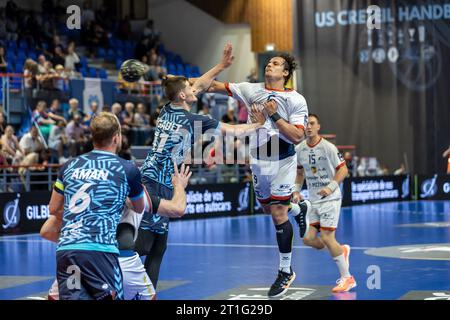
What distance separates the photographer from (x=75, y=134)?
2006cm

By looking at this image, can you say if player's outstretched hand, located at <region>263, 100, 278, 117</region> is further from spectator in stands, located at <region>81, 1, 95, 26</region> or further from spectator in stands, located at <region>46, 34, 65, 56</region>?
spectator in stands, located at <region>81, 1, 95, 26</region>

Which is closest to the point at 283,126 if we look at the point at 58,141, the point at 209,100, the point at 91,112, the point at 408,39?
the point at 58,141

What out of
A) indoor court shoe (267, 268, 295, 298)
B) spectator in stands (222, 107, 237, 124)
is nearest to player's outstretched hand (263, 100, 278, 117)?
indoor court shoe (267, 268, 295, 298)

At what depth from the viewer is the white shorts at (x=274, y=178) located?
969 centimetres

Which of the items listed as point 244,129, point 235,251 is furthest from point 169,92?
point 235,251

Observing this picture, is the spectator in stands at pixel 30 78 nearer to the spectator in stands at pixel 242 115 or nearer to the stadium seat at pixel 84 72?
the stadium seat at pixel 84 72

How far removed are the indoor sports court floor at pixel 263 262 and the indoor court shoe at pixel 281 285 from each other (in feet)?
0.32

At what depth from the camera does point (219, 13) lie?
3434cm

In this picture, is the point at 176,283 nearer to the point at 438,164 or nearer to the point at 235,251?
the point at 235,251

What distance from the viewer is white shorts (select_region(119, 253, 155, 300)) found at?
6629 millimetres

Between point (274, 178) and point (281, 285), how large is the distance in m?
1.20

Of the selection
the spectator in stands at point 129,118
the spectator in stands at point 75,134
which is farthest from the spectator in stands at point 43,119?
the spectator in stands at point 129,118

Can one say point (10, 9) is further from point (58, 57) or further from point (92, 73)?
point (92, 73)

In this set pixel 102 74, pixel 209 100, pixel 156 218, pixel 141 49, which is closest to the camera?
pixel 156 218
